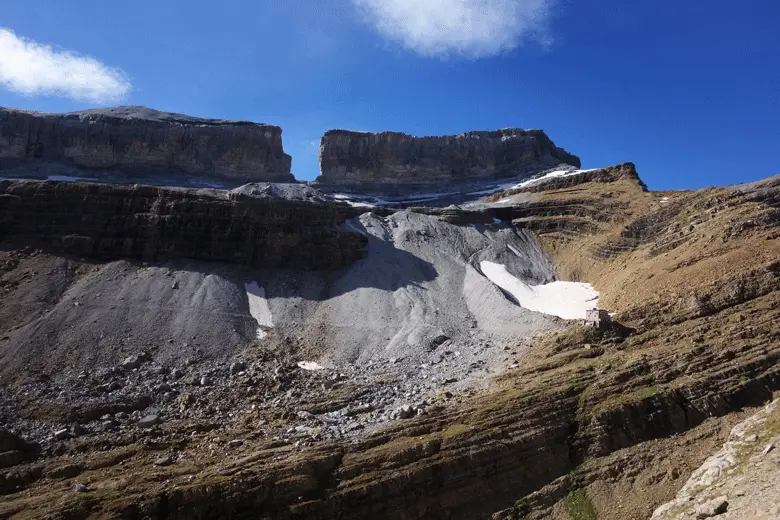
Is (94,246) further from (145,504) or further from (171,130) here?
(171,130)

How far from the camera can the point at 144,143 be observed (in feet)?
237

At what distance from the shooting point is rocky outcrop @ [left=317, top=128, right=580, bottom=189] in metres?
82.2

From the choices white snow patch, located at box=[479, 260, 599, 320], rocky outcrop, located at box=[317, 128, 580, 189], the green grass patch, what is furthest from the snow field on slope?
rocky outcrop, located at box=[317, 128, 580, 189]

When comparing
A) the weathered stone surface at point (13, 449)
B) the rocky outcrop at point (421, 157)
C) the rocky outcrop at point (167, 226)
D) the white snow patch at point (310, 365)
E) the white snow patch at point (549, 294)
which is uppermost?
the rocky outcrop at point (421, 157)

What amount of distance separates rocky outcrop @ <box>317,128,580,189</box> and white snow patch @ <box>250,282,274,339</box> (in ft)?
151

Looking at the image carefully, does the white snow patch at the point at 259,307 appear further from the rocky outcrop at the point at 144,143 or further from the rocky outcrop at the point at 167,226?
the rocky outcrop at the point at 144,143

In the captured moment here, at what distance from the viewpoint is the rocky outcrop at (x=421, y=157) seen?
8219 cm

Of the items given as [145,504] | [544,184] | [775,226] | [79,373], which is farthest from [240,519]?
[544,184]

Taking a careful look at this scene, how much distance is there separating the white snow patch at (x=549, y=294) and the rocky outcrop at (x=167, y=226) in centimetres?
1021

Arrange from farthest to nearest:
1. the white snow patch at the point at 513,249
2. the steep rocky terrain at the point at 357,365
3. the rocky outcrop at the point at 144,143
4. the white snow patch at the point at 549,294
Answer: the rocky outcrop at the point at 144,143 < the white snow patch at the point at 513,249 < the white snow patch at the point at 549,294 < the steep rocky terrain at the point at 357,365

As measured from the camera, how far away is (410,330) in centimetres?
3222

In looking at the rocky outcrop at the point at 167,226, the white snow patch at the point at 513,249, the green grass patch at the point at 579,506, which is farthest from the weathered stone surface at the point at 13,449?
the white snow patch at the point at 513,249

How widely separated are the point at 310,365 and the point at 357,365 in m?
2.44

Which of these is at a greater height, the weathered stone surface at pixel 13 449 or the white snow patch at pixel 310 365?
the white snow patch at pixel 310 365
